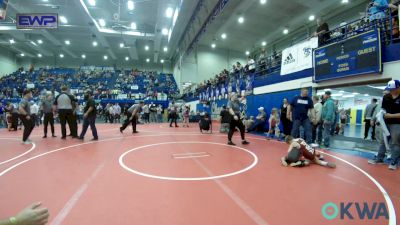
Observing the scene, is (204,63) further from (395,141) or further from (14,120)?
(395,141)

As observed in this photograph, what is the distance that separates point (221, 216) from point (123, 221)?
3.68ft

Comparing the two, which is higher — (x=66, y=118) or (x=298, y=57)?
(x=298, y=57)

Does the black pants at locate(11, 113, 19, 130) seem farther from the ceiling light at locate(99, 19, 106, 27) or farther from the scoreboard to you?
the scoreboard

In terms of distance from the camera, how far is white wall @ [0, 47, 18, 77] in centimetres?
3488

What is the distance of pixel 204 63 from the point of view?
3148 cm

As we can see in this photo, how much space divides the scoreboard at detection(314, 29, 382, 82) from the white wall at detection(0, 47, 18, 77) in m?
41.7

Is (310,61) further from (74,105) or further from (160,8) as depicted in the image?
(160,8)

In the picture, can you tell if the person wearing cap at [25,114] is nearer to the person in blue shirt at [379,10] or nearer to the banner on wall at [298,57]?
the banner on wall at [298,57]

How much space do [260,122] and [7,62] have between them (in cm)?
4046

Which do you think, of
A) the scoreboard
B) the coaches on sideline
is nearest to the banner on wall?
the scoreboard

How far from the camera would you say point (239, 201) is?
3.32 m

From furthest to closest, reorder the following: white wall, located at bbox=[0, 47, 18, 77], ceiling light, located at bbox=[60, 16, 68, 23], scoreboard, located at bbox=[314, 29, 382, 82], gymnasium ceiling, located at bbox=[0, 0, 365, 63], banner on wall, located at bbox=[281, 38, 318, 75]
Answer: white wall, located at bbox=[0, 47, 18, 77] → ceiling light, located at bbox=[60, 16, 68, 23] → gymnasium ceiling, located at bbox=[0, 0, 365, 63] → banner on wall, located at bbox=[281, 38, 318, 75] → scoreboard, located at bbox=[314, 29, 382, 82]

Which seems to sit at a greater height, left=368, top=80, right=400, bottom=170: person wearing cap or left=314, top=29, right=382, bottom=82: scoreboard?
left=314, top=29, right=382, bottom=82: scoreboard

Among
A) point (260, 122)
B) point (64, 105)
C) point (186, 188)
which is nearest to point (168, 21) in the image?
point (260, 122)
